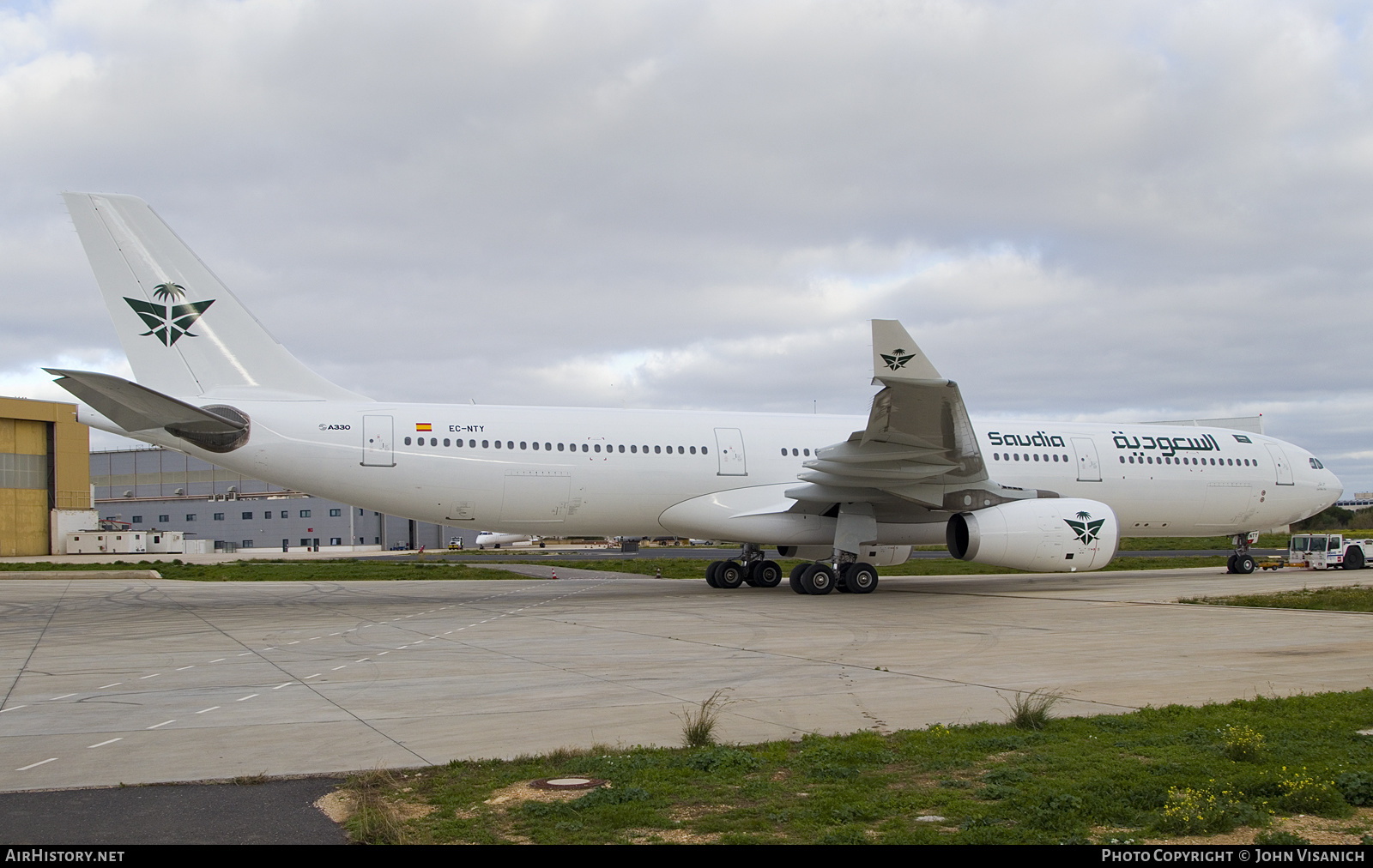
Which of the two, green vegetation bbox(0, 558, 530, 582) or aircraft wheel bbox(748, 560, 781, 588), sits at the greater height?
aircraft wheel bbox(748, 560, 781, 588)

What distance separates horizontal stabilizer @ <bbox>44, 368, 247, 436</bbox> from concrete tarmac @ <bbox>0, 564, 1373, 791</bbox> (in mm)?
2931

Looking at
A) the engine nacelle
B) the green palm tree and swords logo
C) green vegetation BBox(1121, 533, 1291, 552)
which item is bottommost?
green vegetation BBox(1121, 533, 1291, 552)

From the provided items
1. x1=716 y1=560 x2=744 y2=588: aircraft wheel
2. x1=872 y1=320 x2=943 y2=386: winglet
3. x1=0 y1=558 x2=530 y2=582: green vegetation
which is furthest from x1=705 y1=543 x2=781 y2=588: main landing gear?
x1=0 y1=558 x2=530 y2=582: green vegetation

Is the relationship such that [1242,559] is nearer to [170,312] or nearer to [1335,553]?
[1335,553]

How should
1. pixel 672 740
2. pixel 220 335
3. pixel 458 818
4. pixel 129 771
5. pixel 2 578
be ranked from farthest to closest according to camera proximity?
pixel 2 578
pixel 220 335
pixel 672 740
pixel 129 771
pixel 458 818

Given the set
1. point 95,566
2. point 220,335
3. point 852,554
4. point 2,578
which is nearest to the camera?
point 220,335

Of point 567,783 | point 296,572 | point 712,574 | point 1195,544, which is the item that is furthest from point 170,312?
point 1195,544

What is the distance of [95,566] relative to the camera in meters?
33.9

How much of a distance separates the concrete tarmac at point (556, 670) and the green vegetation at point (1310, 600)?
680mm

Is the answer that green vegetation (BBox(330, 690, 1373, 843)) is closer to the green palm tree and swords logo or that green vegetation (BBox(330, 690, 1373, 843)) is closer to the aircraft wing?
the aircraft wing

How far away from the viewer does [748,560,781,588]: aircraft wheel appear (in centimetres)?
2117

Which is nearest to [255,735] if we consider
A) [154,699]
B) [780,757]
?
[154,699]

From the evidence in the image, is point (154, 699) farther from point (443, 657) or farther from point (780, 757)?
point (780, 757)
